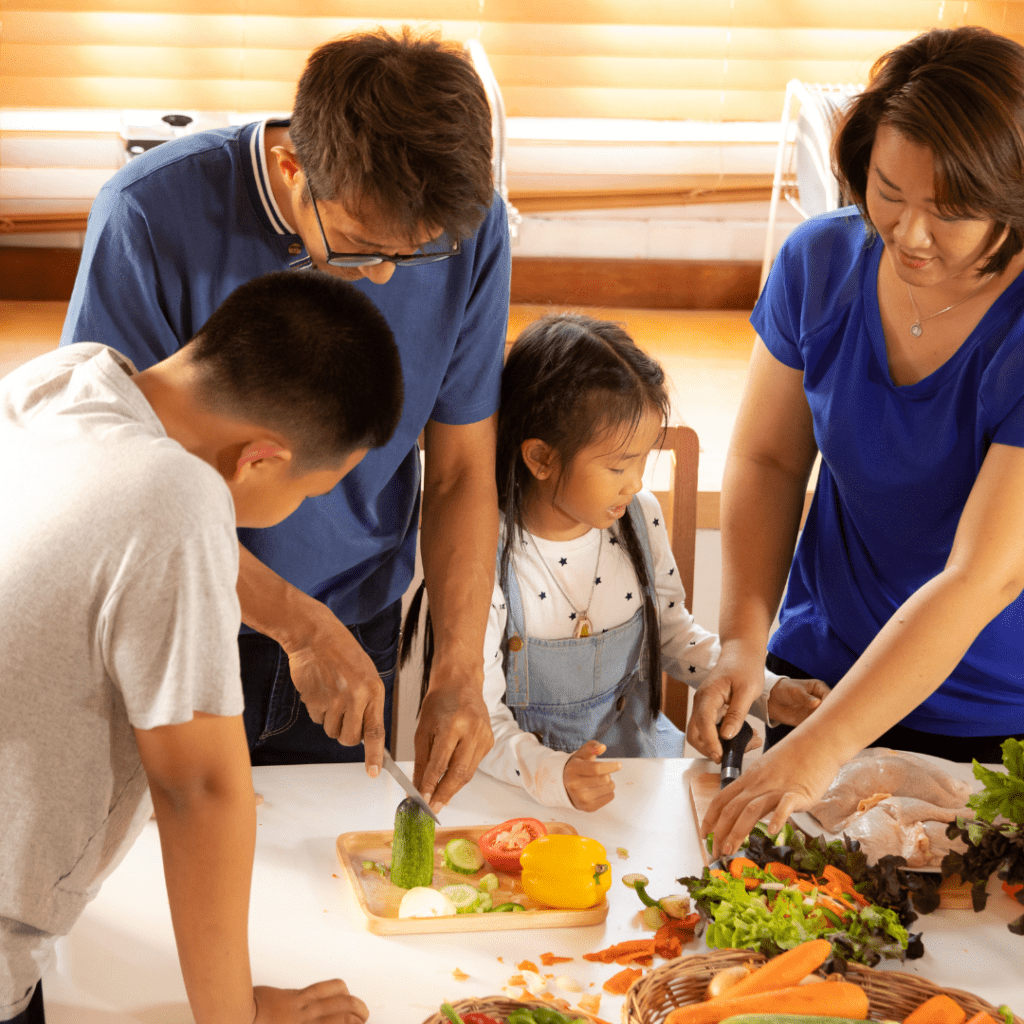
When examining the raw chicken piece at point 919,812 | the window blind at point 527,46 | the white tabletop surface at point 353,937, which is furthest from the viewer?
the window blind at point 527,46

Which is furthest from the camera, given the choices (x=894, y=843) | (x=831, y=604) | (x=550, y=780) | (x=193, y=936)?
(x=831, y=604)

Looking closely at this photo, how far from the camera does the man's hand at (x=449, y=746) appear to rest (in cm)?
119

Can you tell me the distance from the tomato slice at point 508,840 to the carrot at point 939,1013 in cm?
40

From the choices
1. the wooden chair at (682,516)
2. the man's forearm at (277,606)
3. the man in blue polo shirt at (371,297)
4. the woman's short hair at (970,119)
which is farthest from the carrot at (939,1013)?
the wooden chair at (682,516)

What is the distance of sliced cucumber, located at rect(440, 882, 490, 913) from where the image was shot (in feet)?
3.50

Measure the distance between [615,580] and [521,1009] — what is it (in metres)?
0.84

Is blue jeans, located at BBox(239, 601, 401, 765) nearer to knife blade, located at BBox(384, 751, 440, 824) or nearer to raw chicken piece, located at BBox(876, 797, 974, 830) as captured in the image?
knife blade, located at BBox(384, 751, 440, 824)

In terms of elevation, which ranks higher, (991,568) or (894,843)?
(991,568)

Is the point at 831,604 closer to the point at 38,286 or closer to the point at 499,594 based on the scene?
the point at 499,594

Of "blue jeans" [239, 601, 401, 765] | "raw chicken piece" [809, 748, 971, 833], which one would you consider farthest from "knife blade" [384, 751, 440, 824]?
"raw chicken piece" [809, 748, 971, 833]

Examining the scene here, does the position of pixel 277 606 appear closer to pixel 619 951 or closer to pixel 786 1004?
pixel 619 951

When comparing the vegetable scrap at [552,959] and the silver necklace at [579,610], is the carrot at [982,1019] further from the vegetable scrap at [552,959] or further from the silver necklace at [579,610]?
the silver necklace at [579,610]

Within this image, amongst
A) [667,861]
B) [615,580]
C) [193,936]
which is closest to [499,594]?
[615,580]

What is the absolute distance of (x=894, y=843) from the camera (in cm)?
115
